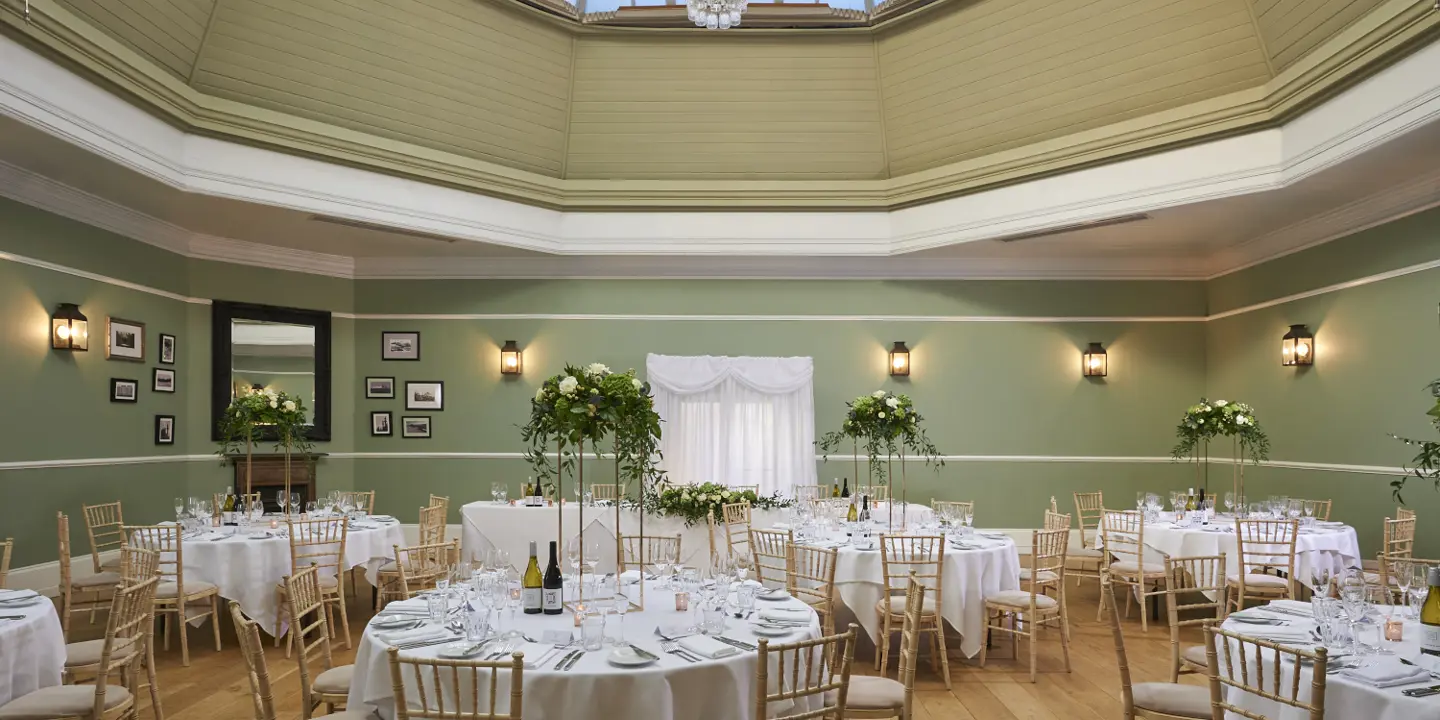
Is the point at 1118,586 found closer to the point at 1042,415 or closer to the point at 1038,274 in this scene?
the point at 1042,415

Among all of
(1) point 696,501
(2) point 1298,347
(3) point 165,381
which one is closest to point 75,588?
(3) point 165,381

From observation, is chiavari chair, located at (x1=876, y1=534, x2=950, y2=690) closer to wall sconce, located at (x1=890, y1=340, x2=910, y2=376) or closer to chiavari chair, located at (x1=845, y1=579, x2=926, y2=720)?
chiavari chair, located at (x1=845, y1=579, x2=926, y2=720)

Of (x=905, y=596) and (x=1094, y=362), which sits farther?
(x=1094, y=362)

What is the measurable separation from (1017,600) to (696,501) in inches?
114

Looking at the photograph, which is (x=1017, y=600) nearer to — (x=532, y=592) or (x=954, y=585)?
(x=954, y=585)

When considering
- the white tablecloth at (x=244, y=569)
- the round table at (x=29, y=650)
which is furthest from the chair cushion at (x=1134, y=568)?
the round table at (x=29, y=650)

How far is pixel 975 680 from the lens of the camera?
6344 mm

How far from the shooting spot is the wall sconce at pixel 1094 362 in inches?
444

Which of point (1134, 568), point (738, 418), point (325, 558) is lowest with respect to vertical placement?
point (1134, 568)

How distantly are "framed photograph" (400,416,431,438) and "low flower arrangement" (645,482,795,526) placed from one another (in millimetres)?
4044

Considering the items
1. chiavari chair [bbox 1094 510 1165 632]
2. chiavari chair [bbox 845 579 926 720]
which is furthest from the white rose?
chiavari chair [bbox 1094 510 1165 632]

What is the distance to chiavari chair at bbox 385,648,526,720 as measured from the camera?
309cm

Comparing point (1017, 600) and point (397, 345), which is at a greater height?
point (397, 345)

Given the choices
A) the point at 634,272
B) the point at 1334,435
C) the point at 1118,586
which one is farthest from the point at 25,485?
the point at 1334,435
